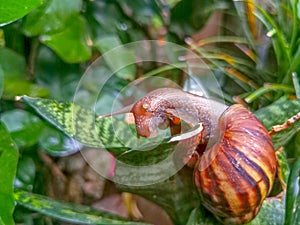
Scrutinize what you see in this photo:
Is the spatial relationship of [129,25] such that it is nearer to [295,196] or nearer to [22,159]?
[22,159]

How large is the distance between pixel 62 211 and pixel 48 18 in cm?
22

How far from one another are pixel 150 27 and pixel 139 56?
1.8 inches

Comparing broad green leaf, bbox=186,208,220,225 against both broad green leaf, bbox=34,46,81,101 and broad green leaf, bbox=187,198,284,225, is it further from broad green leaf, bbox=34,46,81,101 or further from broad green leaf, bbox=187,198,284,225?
broad green leaf, bbox=34,46,81,101

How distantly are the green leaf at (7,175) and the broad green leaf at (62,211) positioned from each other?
0.19ft

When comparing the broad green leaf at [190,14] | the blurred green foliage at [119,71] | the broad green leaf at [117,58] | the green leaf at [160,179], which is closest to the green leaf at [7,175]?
the blurred green foliage at [119,71]

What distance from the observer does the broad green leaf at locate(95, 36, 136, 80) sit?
79cm

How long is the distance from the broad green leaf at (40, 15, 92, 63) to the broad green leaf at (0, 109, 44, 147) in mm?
86

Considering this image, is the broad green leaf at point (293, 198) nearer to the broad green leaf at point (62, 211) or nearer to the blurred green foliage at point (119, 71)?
the blurred green foliage at point (119, 71)

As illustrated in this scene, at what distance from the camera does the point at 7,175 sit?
58cm

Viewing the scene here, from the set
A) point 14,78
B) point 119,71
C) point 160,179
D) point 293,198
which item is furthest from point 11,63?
point 293,198

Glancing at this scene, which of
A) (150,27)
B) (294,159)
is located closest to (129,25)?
(150,27)

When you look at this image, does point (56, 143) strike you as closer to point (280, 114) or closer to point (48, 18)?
point (48, 18)

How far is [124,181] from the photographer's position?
0.61 m

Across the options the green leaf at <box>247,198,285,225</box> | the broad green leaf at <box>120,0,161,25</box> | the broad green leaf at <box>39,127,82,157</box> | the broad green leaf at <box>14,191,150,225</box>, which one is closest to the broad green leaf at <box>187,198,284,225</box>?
the green leaf at <box>247,198,285,225</box>
